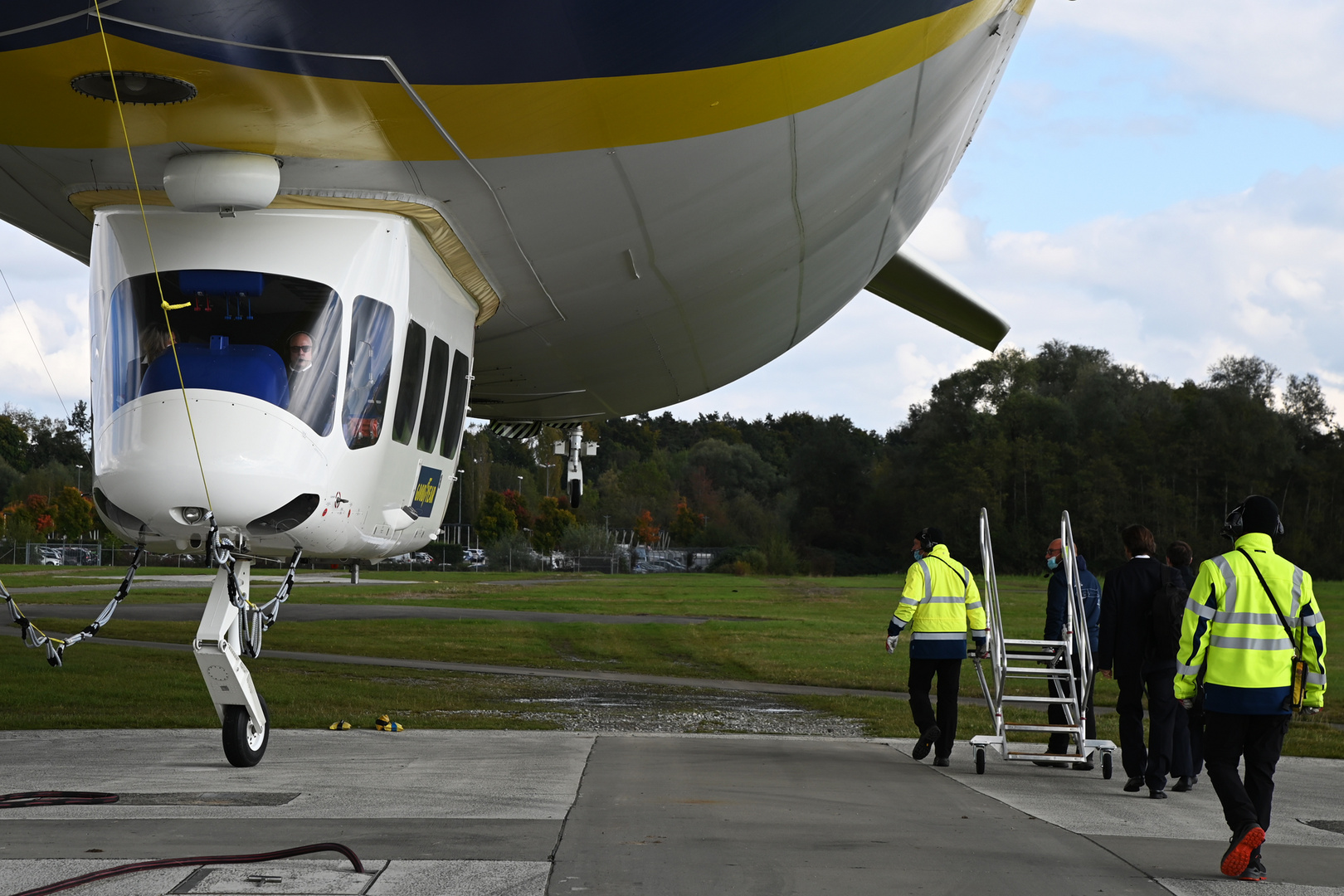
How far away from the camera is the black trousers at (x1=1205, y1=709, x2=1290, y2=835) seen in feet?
18.1

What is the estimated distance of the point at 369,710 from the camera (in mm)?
12422

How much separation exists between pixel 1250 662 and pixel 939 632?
3575 mm

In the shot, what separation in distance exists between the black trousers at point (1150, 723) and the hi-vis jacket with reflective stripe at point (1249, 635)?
2270mm

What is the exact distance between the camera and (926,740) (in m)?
8.88

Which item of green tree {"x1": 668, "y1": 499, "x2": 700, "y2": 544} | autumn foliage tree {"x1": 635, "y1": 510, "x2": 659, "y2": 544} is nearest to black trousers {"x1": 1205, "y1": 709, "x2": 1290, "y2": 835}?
green tree {"x1": 668, "y1": 499, "x2": 700, "y2": 544}

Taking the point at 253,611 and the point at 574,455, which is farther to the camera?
the point at 574,455

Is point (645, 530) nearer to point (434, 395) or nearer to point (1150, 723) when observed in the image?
point (1150, 723)

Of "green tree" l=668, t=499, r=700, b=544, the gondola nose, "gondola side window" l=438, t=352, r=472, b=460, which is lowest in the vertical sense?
the gondola nose

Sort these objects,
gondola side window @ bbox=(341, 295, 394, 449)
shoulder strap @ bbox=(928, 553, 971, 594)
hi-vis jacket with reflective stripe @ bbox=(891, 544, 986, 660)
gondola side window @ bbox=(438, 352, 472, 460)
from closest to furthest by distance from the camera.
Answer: gondola side window @ bbox=(341, 295, 394, 449), gondola side window @ bbox=(438, 352, 472, 460), hi-vis jacket with reflective stripe @ bbox=(891, 544, 986, 660), shoulder strap @ bbox=(928, 553, 971, 594)

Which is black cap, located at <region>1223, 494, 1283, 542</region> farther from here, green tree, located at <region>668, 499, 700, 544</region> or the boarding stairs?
green tree, located at <region>668, 499, 700, 544</region>

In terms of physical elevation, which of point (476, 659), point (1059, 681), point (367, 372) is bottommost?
point (476, 659)

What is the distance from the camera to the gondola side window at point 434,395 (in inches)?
279

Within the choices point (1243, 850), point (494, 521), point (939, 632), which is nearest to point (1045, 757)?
point (939, 632)

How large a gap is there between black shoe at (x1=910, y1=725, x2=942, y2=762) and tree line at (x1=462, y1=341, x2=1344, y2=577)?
61.4 metres
